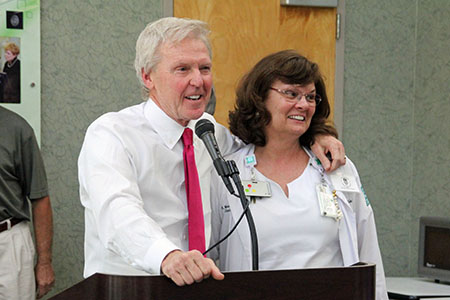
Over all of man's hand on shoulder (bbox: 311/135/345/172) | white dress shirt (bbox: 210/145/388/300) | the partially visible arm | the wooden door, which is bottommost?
the partially visible arm

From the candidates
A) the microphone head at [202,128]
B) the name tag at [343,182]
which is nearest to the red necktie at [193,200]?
the microphone head at [202,128]

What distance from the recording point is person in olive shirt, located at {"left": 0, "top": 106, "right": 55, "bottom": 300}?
2893 millimetres

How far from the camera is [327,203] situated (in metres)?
2.01

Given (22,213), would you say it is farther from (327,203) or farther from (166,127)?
(327,203)

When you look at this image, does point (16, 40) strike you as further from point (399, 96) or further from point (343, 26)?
point (399, 96)

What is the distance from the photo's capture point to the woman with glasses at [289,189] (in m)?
1.97

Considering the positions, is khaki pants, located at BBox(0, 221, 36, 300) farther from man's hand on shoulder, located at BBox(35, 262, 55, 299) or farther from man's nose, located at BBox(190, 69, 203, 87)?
man's nose, located at BBox(190, 69, 203, 87)

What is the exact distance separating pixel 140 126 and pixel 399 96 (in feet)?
8.13

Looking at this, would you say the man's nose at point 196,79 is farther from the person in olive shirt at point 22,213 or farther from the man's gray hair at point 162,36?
the person in olive shirt at point 22,213

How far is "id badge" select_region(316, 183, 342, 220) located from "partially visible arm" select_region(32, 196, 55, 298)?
1.52m

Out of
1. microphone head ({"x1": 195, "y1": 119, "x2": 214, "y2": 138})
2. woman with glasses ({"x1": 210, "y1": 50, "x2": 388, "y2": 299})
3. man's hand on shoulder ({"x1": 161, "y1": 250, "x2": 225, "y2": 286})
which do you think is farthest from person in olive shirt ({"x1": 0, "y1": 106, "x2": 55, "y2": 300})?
man's hand on shoulder ({"x1": 161, "y1": 250, "x2": 225, "y2": 286})

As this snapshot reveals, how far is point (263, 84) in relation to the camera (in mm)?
2105

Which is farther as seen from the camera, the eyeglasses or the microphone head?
the eyeglasses

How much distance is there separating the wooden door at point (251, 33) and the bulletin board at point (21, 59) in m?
0.74
